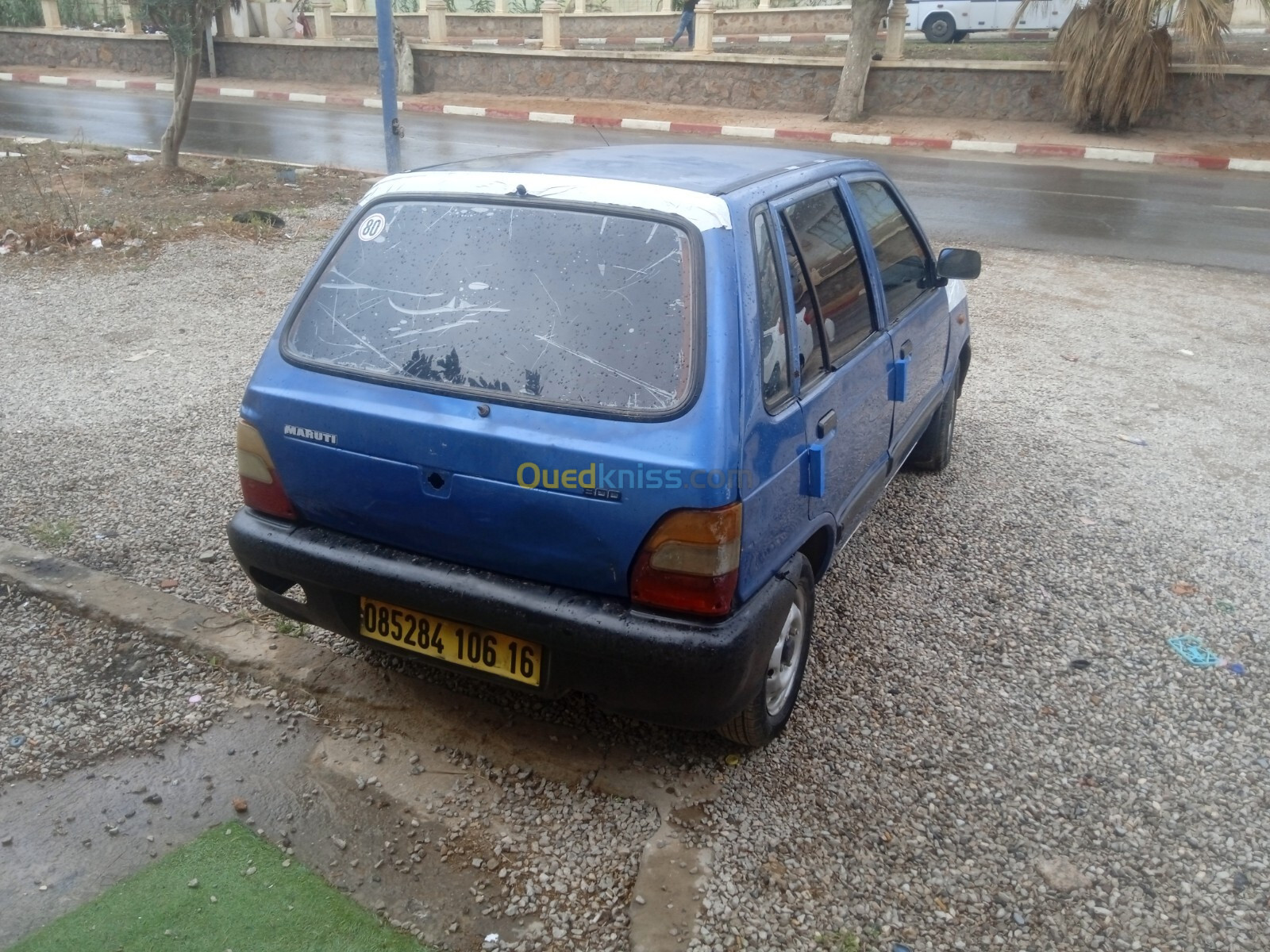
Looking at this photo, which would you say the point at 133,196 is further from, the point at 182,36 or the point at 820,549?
the point at 820,549

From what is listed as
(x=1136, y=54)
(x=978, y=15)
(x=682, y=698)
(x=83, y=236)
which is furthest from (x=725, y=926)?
(x=978, y=15)

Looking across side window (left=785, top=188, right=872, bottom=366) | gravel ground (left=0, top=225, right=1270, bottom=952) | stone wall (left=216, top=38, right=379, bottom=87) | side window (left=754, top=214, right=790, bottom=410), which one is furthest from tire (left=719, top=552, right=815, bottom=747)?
stone wall (left=216, top=38, right=379, bottom=87)

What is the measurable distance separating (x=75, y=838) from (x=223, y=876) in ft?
1.52

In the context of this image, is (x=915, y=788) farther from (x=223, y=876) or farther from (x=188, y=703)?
(x=188, y=703)

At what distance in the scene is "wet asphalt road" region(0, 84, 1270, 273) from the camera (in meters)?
11.1

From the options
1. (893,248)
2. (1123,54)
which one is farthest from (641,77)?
(893,248)

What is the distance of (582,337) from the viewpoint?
2.70 m

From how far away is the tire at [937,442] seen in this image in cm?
→ 502

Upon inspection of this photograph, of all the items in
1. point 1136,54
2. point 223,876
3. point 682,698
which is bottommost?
point 223,876

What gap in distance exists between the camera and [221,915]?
2.53 meters

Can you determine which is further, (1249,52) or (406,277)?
(1249,52)

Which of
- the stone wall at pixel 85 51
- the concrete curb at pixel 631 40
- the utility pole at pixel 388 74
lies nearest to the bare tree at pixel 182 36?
the utility pole at pixel 388 74

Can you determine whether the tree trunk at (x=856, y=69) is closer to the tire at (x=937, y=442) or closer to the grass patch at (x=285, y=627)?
the tire at (x=937, y=442)

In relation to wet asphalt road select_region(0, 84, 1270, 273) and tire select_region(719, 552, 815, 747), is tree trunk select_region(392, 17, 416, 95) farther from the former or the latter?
tire select_region(719, 552, 815, 747)
